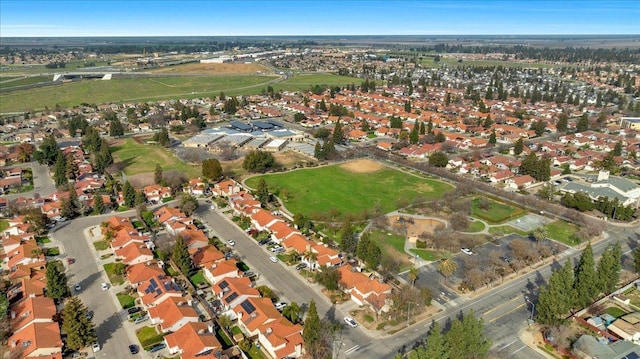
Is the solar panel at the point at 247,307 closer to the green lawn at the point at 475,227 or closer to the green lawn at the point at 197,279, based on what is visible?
the green lawn at the point at 197,279

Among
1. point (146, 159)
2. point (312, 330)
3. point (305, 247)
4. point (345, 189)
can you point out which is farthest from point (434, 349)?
point (146, 159)

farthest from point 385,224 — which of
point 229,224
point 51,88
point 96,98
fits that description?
point 51,88

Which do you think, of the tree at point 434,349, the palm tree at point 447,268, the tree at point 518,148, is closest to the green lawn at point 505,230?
the palm tree at point 447,268

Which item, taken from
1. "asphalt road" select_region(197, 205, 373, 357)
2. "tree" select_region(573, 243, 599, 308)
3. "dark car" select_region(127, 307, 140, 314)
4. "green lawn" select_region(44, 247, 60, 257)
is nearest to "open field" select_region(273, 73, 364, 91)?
"asphalt road" select_region(197, 205, 373, 357)

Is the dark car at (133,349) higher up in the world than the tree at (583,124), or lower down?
lower down

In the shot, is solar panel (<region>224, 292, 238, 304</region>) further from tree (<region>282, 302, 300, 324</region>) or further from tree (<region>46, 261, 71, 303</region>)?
tree (<region>46, 261, 71, 303</region>)

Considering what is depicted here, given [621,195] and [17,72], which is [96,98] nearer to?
[17,72]

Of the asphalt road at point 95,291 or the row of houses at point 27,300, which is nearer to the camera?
the row of houses at point 27,300

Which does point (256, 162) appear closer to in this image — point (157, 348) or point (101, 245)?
point (101, 245)
